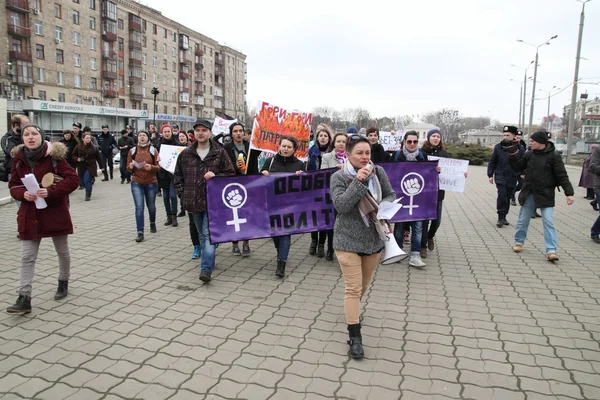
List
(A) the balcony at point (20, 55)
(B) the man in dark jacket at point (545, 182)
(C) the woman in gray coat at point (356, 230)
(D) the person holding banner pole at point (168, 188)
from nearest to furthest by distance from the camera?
(C) the woman in gray coat at point (356, 230)
(B) the man in dark jacket at point (545, 182)
(D) the person holding banner pole at point (168, 188)
(A) the balcony at point (20, 55)

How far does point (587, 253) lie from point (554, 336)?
161 inches

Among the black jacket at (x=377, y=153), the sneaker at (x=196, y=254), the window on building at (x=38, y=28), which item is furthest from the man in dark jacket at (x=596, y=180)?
the window on building at (x=38, y=28)

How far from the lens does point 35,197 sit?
447cm

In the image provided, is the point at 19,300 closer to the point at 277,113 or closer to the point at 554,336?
the point at 277,113

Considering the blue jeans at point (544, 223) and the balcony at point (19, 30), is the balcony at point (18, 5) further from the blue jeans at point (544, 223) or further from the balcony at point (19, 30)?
the blue jeans at point (544, 223)

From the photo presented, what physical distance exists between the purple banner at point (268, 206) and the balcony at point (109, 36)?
64.3 meters

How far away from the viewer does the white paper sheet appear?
14.4 ft

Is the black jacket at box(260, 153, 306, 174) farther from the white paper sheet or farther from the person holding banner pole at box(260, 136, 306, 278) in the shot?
the white paper sheet

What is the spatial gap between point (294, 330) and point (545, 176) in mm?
5040

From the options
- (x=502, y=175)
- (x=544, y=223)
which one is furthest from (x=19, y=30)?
(x=544, y=223)

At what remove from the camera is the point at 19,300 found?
14.9 feet

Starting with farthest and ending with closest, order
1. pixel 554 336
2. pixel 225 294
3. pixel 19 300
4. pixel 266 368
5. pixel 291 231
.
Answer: pixel 291 231, pixel 225 294, pixel 19 300, pixel 554 336, pixel 266 368

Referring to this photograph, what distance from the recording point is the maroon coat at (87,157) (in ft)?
39.2

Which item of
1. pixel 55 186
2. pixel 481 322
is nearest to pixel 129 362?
pixel 55 186
